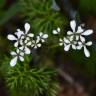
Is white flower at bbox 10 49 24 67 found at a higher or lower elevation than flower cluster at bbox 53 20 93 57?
lower

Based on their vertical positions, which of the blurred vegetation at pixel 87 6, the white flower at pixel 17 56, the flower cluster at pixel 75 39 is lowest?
the white flower at pixel 17 56

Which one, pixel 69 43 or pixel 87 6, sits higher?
pixel 87 6

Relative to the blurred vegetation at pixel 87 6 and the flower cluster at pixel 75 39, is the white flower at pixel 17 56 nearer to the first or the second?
the flower cluster at pixel 75 39

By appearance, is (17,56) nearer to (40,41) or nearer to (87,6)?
(40,41)

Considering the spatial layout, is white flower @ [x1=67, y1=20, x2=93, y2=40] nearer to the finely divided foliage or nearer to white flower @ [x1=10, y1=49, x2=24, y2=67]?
the finely divided foliage

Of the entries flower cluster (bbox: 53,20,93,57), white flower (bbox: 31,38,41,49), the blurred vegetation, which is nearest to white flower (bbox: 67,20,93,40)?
flower cluster (bbox: 53,20,93,57)

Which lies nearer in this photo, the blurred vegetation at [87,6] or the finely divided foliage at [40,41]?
the finely divided foliage at [40,41]

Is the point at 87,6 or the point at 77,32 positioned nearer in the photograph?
the point at 77,32

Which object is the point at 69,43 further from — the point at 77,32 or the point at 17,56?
the point at 17,56

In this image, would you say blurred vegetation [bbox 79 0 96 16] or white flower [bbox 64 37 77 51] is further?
blurred vegetation [bbox 79 0 96 16]

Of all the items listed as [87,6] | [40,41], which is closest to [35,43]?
[40,41]

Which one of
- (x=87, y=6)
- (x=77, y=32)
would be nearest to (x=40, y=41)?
(x=77, y=32)

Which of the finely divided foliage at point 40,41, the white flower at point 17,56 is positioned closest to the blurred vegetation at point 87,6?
the finely divided foliage at point 40,41

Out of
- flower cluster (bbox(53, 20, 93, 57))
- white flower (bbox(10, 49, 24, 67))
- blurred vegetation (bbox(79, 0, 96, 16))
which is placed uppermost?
blurred vegetation (bbox(79, 0, 96, 16))
